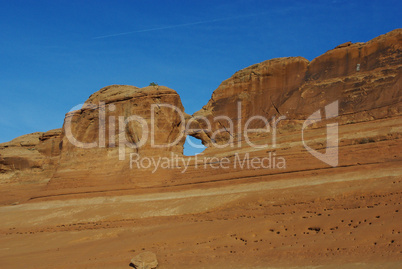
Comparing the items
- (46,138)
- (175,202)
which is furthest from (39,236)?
(46,138)

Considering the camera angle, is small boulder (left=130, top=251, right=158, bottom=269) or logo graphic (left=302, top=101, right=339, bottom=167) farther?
logo graphic (left=302, top=101, right=339, bottom=167)

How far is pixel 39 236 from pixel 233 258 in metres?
12.2

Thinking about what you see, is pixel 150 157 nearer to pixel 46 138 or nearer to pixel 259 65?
Result: pixel 259 65

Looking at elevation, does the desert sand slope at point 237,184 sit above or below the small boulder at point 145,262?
above

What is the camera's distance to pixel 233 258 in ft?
44.7

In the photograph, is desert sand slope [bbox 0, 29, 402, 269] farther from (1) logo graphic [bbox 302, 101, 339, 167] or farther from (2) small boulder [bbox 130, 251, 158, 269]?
(2) small boulder [bbox 130, 251, 158, 269]

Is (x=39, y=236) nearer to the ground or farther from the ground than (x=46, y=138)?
nearer to the ground

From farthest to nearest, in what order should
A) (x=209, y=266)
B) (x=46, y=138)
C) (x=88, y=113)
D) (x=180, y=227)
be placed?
(x=46, y=138), (x=88, y=113), (x=180, y=227), (x=209, y=266)

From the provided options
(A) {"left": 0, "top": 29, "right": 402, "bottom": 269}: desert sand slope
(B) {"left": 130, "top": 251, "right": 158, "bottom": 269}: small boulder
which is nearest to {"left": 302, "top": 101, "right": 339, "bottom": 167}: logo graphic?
(A) {"left": 0, "top": 29, "right": 402, "bottom": 269}: desert sand slope

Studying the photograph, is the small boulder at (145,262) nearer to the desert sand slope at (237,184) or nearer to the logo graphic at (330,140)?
the desert sand slope at (237,184)

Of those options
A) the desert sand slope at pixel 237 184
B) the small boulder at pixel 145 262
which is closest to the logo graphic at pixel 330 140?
the desert sand slope at pixel 237 184

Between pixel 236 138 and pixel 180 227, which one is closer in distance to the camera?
pixel 180 227

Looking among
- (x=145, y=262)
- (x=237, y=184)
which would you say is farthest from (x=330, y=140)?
(x=145, y=262)

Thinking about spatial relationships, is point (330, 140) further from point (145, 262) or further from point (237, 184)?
point (145, 262)
